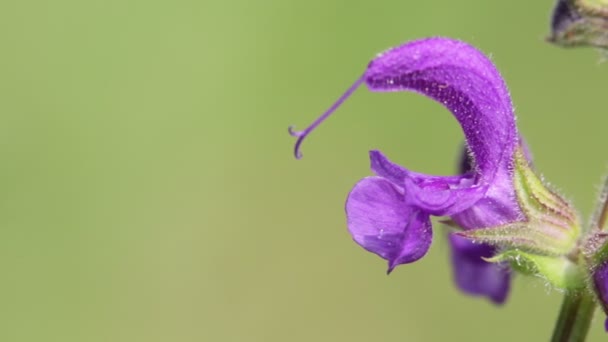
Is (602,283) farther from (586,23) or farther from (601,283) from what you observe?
(586,23)

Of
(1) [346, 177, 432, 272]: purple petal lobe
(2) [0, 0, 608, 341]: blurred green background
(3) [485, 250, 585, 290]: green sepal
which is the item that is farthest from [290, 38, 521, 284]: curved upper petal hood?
(2) [0, 0, 608, 341]: blurred green background

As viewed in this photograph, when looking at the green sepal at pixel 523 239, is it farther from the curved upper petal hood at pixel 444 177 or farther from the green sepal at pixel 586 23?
the green sepal at pixel 586 23

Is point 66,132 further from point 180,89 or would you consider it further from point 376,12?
point 376,12

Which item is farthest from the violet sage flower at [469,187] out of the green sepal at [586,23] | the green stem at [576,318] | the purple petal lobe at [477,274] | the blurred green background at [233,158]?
the blurred green background at [233,158]

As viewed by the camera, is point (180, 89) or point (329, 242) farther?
point (180, 89)

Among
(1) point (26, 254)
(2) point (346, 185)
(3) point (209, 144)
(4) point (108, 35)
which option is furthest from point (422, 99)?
(1) point (26, 254)

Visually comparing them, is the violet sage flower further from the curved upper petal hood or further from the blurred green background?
the blurred green background

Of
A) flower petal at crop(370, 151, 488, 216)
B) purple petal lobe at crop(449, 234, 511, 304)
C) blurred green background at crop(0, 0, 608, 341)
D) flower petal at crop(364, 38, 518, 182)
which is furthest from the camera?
blurred green background at crop(0, 0, 608, 341)
